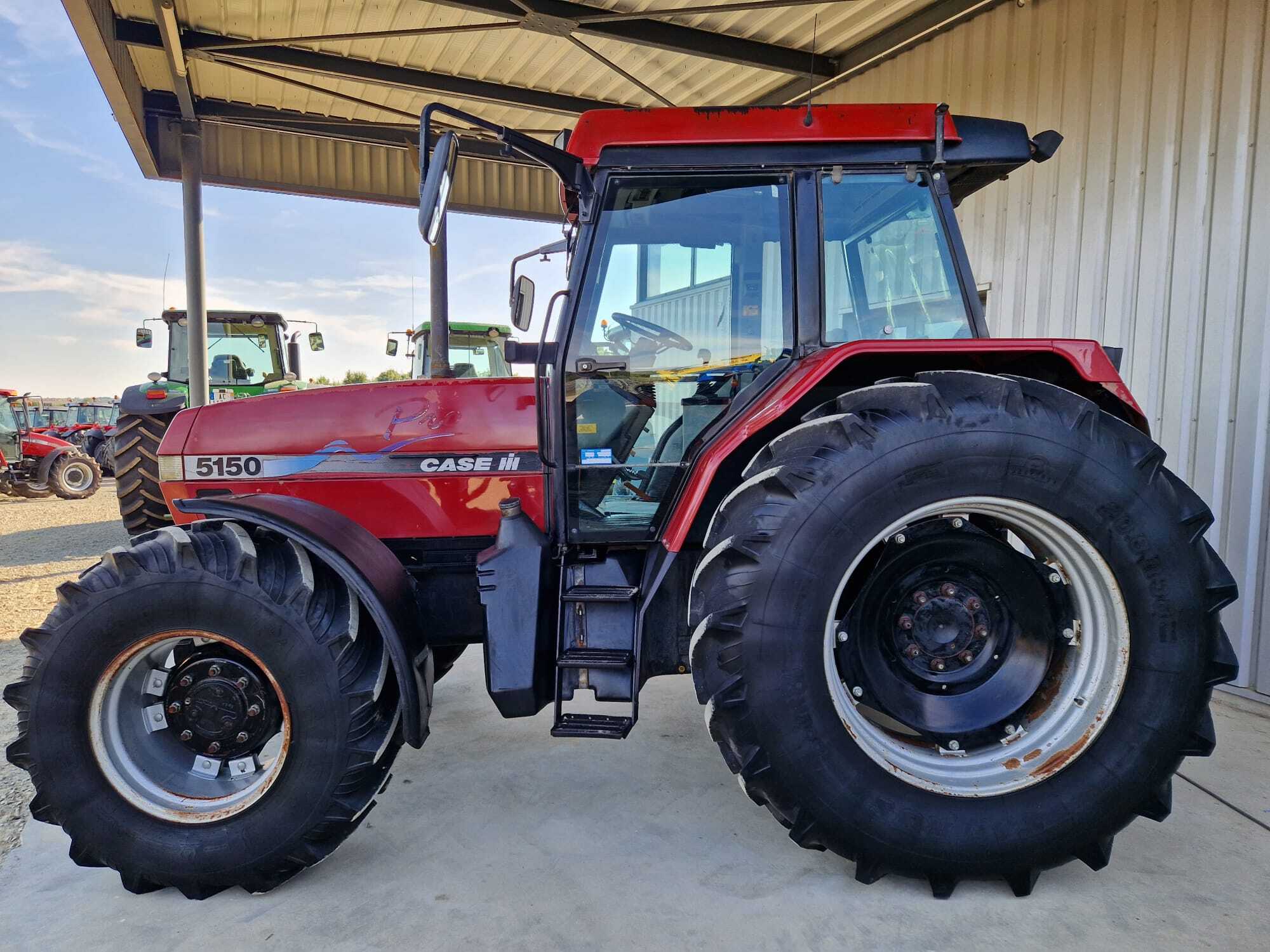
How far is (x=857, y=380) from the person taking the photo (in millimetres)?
2344

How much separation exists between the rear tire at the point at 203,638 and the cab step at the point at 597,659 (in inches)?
21.2

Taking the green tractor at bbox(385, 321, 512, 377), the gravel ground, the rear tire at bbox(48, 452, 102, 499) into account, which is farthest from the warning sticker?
the rear tire at bbox(48, 452, 102, 499)

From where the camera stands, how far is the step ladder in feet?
7.03

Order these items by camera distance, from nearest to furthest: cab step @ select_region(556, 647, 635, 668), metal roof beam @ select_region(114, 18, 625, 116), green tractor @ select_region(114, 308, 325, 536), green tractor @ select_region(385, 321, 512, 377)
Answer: cab step @ select_region(556, 647, 635, 668)
metal roof beam @ select_region(114, 18, 625, 116)
green tractor @ select_region(114, 308, 325, 536)
green tractor @ select_region(385, 321, 512, 377)

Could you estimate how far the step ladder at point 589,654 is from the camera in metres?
2.14

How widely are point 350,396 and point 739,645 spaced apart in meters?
1.59

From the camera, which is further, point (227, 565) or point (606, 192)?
point (606, 192)

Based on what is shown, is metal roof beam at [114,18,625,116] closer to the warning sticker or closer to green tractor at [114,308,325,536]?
green tractor at [114,308,325,536]

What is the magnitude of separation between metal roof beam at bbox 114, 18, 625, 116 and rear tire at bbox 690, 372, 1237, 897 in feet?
20.1

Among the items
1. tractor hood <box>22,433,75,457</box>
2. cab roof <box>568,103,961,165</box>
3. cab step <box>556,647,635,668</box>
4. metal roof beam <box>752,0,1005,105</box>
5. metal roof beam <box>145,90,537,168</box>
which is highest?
metal roof beam <box>145,90,537,168</box>

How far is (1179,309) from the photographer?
3752 mm

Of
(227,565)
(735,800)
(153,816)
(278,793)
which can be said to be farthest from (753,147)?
(153,816)

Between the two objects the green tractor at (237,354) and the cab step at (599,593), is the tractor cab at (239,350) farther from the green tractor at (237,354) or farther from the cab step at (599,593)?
the cab step at (599,593)

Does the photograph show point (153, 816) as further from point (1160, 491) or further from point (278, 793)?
point (1160, 491)
